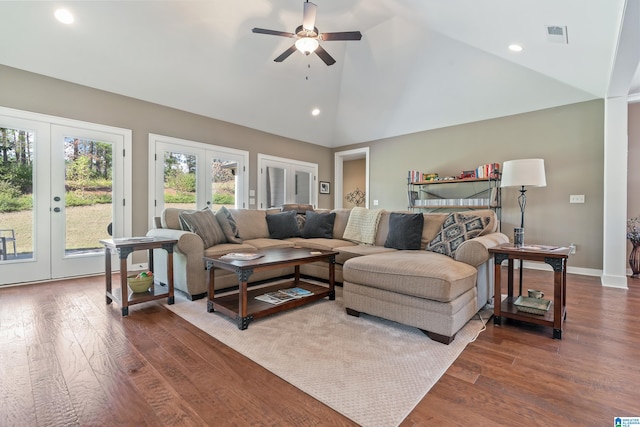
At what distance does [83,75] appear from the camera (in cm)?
372

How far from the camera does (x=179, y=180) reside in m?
4.78

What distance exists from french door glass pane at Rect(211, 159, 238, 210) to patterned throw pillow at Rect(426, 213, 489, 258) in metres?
3.77

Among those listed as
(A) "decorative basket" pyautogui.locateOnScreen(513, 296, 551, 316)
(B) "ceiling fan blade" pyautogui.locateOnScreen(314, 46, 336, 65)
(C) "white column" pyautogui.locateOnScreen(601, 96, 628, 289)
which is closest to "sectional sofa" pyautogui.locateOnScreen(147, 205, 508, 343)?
(A) "decorative basket" pyautogui.locateOnScreen(513, 296, 551, 316)

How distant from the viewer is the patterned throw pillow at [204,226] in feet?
10.4

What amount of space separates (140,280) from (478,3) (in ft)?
13.9

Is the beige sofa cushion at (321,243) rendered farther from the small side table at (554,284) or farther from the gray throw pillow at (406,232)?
the small side table at (554,284)

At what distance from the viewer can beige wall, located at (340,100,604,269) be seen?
4.19 meters

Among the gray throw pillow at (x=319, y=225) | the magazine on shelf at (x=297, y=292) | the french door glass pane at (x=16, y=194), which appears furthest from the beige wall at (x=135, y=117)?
the magazine on shelf at (x=297, y=292)

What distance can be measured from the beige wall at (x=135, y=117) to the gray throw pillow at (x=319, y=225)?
2053 millimetres

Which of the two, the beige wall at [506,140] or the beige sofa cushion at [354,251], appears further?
the beige wall at [506,140]

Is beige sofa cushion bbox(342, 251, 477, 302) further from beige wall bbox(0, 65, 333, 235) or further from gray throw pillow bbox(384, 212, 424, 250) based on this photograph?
beige wall bbox(0, 65, 333, 235)

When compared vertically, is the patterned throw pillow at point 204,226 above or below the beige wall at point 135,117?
below

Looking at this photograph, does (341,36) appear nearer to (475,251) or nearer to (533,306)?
(475,251)

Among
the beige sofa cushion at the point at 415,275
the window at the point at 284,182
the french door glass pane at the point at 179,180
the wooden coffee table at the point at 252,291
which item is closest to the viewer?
the beige sofa cushion at the point at 415,275
